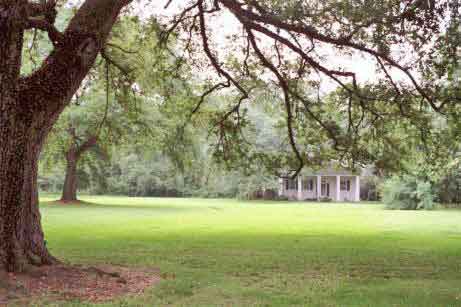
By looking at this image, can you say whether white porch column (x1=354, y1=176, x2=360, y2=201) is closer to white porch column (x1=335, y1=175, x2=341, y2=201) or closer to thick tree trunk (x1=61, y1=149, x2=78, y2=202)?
white porch column (x1=335, y1=175, x2=341, y2=201)

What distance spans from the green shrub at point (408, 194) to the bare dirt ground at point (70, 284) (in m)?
35.4

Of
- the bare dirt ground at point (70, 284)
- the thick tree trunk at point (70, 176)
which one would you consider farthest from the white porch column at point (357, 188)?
the bare dirt ground at point (70, 284)

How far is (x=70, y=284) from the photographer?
789 centimetres

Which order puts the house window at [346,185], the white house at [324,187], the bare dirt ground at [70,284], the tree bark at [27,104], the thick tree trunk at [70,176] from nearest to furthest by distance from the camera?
the bare dirt ground at [70,284], the tree bark at [27,104], the thick tree trunk at [70,176], the white house at [324,187], the house window at [346,185]

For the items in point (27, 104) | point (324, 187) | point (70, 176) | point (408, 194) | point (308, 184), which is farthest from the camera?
point (324, 187)

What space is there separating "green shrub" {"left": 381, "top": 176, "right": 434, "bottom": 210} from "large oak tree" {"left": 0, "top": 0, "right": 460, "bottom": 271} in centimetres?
2917

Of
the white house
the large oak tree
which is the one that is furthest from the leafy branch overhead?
the white house

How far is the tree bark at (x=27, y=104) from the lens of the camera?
7.46m

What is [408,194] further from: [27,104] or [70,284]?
[27,104]

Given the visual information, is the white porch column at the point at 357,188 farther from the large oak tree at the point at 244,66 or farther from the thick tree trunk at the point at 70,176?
the large oak tree at the point at 244,66

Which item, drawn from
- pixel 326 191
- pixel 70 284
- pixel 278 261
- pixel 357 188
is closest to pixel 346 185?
pixel 326 191

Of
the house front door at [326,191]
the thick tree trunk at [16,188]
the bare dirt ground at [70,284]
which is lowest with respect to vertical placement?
the bare dirt ground at [70,284]

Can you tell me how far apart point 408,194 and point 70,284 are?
1508 inches

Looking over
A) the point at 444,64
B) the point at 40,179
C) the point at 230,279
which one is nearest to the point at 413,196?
the point at 444,64
